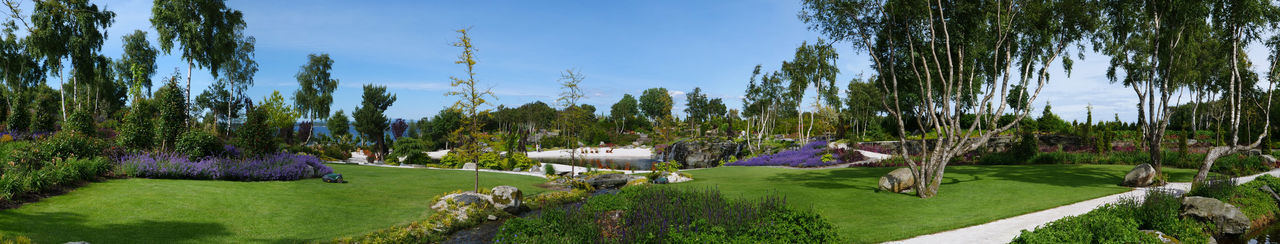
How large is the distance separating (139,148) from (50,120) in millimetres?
23678

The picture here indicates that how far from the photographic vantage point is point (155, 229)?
26.5 feet

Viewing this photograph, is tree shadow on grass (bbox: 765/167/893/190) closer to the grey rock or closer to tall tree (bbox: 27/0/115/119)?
the grey rock

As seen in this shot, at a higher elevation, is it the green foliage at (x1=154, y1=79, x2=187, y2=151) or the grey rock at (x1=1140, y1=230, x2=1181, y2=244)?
the green foliage at (x1=154, y1=79, x2=187, y2=151)

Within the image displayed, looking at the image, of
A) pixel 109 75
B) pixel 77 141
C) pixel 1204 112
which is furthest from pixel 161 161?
pixel 1204 112

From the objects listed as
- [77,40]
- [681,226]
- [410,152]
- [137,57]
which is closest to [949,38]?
[681,226]

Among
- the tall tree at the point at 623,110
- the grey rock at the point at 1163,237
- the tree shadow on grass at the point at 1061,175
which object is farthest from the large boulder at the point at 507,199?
the tall tree at the point at 623,110

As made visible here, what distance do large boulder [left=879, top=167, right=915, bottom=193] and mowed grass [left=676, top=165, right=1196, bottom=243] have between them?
42cm

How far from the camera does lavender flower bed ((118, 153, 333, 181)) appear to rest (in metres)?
12.4

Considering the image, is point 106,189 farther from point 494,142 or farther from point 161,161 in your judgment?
point 494,142

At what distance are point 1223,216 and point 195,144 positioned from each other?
23.2 meters

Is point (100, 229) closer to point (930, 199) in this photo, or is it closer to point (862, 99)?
point (930, 199)

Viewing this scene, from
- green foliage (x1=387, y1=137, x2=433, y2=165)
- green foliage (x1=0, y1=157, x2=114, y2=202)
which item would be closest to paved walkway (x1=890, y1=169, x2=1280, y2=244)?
green foliage (x1=0, y1=157, x2=114, y2=202)

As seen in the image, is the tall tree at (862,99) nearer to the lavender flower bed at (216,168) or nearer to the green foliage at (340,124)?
the lavender flower bed at (216,168)

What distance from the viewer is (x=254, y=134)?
15.3 m
